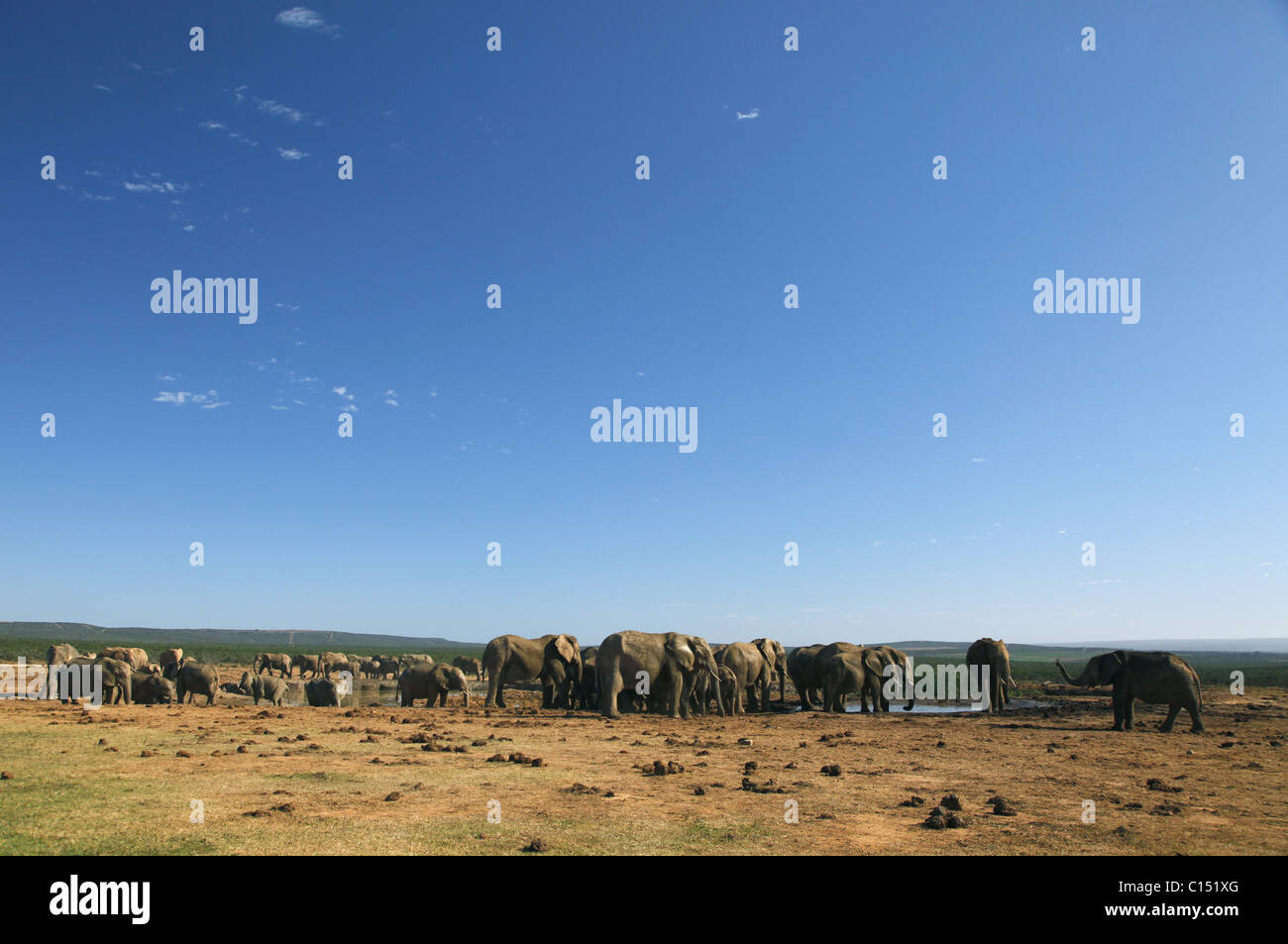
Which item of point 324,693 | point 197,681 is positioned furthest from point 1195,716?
point 197,681

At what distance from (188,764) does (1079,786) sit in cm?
1778

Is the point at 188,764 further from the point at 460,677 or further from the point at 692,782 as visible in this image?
the point at 460,677

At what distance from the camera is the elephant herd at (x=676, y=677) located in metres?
26.7

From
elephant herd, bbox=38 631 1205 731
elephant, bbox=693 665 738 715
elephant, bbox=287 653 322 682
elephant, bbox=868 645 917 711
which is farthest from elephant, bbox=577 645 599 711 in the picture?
elephant, bbox=287 653 322 682

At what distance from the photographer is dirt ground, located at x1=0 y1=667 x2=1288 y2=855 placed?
10.0 metres

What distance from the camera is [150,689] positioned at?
35.6 m

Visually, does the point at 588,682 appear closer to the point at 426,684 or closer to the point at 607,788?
the point at 426,684

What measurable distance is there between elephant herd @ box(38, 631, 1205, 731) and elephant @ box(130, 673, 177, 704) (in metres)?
0.05

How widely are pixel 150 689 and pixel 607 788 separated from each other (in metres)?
31.7

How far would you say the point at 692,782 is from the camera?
1469 cm

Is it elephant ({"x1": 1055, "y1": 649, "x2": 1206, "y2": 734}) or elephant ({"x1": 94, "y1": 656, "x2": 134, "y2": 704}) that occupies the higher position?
elephant ({"x1": 1055, "y1": 649, "x2": 1206, "y2": 734})

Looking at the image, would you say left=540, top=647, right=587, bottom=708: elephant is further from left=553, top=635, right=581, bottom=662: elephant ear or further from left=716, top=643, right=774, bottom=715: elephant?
left=716, top=643, right=774, bottom=715: elephant

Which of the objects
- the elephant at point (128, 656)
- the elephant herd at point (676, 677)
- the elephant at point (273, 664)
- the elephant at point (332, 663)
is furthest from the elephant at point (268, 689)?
the elephant at point (332, 663)
